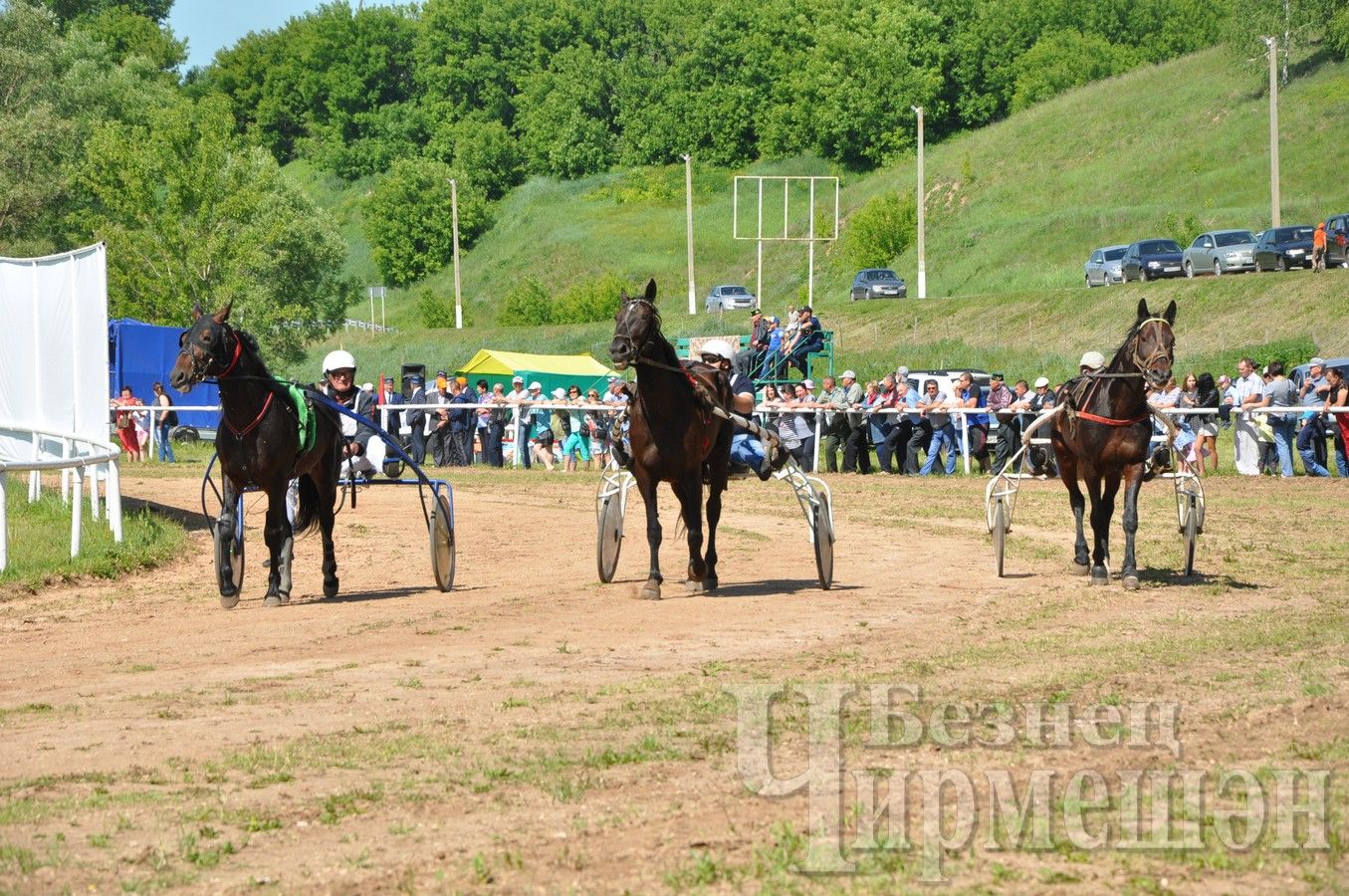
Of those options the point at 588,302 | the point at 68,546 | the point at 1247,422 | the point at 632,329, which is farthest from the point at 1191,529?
the point at 588,302

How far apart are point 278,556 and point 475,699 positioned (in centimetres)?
541

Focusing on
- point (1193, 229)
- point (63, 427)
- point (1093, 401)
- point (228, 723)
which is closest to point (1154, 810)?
point (228, 723)

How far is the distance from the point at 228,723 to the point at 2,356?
1462 cm

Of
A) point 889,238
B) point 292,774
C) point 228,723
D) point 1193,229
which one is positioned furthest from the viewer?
point 889,238

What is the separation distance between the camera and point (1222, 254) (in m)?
51.3

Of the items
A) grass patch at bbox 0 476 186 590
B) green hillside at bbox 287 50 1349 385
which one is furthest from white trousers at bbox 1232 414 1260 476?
green hillside at bbox 287 50 1349 385

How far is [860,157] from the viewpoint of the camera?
4045 inches

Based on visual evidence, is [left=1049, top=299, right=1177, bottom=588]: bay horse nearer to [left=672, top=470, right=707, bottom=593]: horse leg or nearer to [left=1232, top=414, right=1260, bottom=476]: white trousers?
[left=672, top=470, right=707, bottom=593]: horse leg

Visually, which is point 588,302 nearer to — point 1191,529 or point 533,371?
point 533,371

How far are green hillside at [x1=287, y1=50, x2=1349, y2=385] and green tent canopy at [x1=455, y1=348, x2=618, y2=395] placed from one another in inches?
462

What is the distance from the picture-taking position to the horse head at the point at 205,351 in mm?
→ 12695

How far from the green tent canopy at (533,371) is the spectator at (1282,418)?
22.9m

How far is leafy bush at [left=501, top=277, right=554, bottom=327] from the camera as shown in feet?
279

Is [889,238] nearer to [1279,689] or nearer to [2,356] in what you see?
[2,356]
